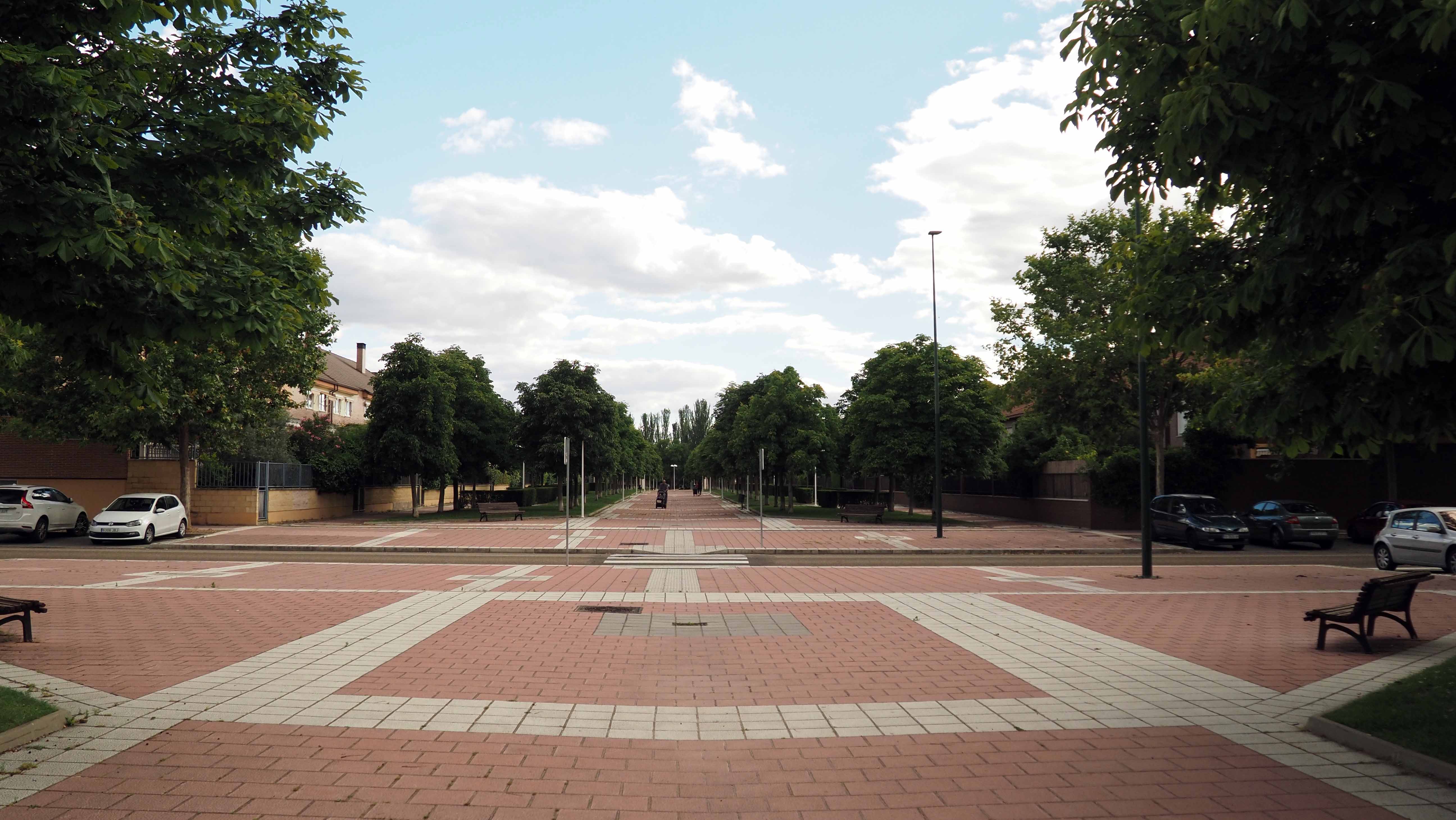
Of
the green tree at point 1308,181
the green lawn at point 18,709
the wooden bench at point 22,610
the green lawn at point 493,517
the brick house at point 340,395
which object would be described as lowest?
the green lawn at point 493,517

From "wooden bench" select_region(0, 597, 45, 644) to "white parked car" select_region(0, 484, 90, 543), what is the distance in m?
21.2

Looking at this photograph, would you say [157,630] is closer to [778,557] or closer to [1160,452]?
[778,557]

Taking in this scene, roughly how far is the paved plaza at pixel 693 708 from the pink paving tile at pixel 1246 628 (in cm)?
6

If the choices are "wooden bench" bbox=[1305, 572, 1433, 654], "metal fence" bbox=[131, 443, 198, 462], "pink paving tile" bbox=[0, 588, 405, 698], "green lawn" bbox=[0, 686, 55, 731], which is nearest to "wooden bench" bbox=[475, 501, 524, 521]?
"metal fence" bbox=[131, 443, 198, 462]

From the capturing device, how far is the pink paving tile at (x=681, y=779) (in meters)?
4.67

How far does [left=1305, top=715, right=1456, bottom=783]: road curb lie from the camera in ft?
17.3

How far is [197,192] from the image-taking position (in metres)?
6.75

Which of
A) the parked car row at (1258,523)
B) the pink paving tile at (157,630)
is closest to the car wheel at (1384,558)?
the parked car row at (1258,523)

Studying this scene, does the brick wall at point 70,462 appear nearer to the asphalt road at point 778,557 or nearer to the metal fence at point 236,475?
the metal fence at point 236,475

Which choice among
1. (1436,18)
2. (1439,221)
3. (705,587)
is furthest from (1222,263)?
(705,587)

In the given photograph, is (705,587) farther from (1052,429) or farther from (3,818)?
(1052,429)

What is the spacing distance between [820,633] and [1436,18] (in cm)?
809

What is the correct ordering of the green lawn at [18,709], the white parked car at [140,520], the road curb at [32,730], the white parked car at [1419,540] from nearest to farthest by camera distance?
the road curb at [32,730], the green lawn at [18,709], the white parked car at [1419,540], the white parked car at [140,520]

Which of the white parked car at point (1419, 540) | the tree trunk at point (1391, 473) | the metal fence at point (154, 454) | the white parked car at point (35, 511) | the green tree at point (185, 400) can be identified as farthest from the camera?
the metal fence at point (154, 454)
